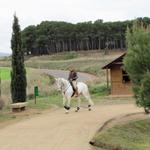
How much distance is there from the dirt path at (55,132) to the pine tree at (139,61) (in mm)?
2070

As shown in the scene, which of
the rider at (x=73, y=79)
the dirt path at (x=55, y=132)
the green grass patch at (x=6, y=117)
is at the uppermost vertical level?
the rider at (x=73, y=79)

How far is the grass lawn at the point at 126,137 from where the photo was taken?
55.0ft

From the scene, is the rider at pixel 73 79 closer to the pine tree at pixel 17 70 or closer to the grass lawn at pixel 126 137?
the grass lawn at pixel 126 137

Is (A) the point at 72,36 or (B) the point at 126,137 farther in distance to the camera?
(A) the point at 72,36

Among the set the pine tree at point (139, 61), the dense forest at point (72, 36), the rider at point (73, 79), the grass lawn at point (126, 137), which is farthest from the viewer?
the dense forest at point (72, 36)

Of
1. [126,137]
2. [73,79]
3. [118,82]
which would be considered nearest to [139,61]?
[126,137]

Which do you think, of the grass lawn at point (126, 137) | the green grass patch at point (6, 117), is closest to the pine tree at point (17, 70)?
the green grass patch at point (6, 117)

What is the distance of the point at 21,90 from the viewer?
32969mm

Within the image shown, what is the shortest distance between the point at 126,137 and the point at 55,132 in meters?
2.62

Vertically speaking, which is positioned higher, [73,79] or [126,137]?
[73,79]

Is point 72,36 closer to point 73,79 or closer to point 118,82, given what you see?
point 118,82

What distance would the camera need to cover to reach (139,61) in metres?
22.9

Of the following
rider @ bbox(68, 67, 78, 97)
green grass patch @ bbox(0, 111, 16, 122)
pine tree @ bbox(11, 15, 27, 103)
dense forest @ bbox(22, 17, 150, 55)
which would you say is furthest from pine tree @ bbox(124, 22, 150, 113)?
dense forest @ bbox(22, 17, 150, 55)

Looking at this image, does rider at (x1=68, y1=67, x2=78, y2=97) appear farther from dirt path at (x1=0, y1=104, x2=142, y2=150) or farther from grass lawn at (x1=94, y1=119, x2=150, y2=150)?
grass lawn at (x1=94, y1=119, x2=150, y2=150)
